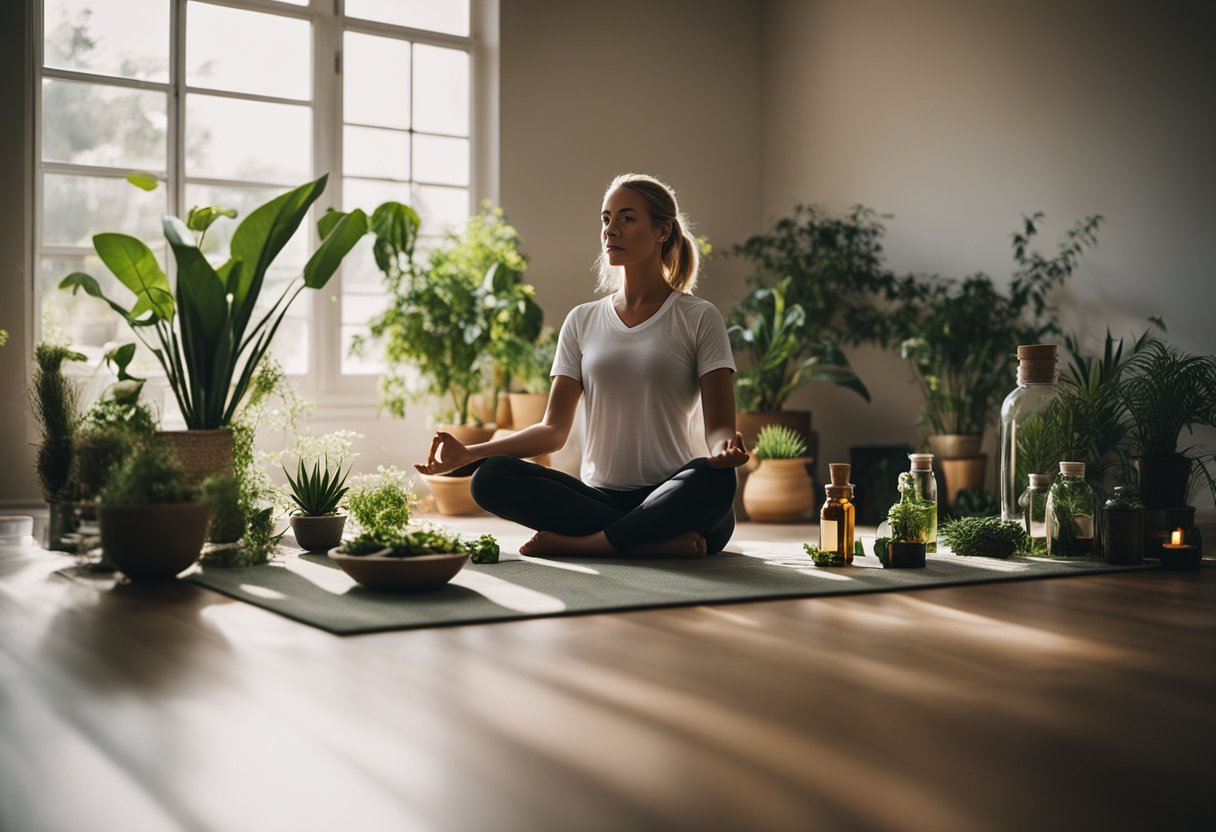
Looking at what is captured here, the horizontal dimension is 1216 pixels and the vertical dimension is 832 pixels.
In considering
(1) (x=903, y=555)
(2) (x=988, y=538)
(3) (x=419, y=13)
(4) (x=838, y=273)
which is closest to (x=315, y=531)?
(1) (x=903, y=555)

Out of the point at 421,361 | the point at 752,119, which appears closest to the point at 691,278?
the point at 421,361

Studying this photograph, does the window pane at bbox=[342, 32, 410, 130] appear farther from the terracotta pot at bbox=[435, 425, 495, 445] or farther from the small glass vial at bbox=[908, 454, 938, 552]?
the small glass vial at bbox=[908, 454, 938, 552]

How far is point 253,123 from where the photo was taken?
5.44 m

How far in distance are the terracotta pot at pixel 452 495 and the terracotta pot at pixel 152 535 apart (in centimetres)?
243

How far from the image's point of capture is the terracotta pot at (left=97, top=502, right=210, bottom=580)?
2549mm

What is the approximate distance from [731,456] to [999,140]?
3176mm

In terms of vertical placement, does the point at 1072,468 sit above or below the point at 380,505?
above

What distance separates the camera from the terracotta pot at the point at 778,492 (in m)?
4.94

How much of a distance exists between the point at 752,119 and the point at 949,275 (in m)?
1.65

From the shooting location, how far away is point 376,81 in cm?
571

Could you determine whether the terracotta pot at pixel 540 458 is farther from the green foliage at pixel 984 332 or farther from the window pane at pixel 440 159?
the green foliage at pixel 984 332

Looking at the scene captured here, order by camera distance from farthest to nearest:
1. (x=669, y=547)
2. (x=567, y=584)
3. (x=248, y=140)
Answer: (x=248, y=140), (x=669, y=547), (x=567, y=584)

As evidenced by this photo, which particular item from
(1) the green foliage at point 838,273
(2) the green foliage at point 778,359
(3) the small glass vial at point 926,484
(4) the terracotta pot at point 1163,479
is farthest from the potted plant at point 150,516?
(1) the green foliage at point 838,273

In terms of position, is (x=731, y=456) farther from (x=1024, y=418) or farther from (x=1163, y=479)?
(x=1163, y=479)
